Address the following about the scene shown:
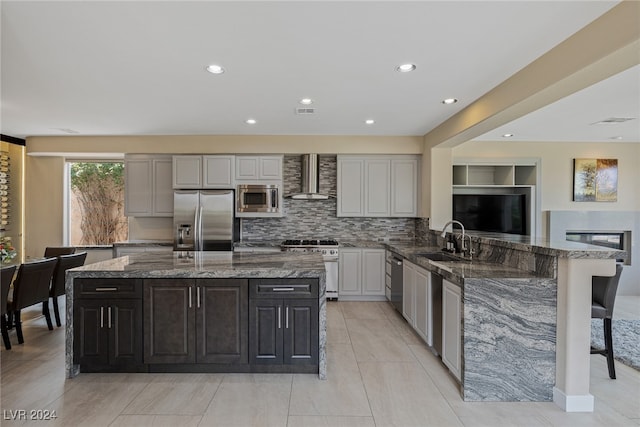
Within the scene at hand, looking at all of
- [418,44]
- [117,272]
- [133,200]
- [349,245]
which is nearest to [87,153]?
[133,200]

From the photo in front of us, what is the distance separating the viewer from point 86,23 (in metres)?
2.16

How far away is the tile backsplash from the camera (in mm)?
5863

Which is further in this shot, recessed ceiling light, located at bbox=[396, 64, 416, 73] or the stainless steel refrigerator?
the stainless steel refrigerator

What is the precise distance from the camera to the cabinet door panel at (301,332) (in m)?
2.87

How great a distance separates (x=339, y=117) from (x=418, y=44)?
6.44 feet

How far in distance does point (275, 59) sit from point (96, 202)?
16.0 feet

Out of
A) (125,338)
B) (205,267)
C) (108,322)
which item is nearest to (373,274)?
A: (205,267)

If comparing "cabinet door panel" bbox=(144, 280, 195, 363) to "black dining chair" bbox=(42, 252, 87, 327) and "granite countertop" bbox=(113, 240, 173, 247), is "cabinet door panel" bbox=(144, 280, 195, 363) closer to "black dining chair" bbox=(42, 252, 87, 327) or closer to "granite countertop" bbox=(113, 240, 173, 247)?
"black dining chair" bbox=(42, 252, 87, 327)

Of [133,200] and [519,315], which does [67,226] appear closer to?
[133,200]

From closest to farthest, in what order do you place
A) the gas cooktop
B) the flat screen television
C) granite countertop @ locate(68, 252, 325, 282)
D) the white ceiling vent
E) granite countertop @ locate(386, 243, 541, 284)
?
granite countertop @ locate(386, 243, 541, 284) < granite countertop @ locate(68, 252, 325, 282) < the white ceiling vent < the gas cooktop < the flat screen television

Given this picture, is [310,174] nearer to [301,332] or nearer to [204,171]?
[204,171]

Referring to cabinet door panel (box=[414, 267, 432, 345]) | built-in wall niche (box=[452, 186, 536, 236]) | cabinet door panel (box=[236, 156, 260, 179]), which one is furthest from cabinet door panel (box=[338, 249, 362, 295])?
built-in wall niche (box=[452, 186, 536, 236])

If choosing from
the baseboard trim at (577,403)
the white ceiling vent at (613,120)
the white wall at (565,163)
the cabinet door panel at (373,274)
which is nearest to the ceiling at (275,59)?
the white ceiling vent at (613,120)

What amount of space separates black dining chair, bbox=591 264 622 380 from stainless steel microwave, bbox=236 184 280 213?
4.00 metres
